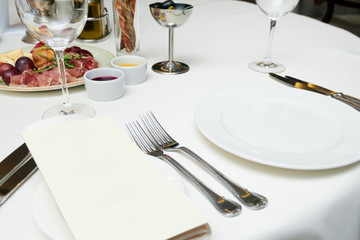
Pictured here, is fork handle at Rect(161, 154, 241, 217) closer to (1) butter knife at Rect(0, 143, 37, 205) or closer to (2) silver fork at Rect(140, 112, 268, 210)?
(2) silver fork at Rect(140, 112, 268, 210)

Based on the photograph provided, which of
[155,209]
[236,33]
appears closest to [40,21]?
[155,209]

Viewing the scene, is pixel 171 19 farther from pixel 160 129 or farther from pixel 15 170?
pixel 15 170

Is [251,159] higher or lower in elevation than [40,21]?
lower

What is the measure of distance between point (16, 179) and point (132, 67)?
14.5 inches

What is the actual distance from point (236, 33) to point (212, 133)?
683mm

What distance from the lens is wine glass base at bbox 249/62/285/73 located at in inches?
33.1

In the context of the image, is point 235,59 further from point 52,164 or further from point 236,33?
point 52,164

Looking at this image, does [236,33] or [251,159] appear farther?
[236,33]

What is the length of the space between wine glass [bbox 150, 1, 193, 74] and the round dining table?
28 millimetres

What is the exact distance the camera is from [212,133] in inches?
20.7

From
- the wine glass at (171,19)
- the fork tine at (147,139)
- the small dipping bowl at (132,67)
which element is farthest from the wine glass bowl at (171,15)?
the fork tine at (147,139)

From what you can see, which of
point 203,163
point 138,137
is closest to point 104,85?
point 138,137

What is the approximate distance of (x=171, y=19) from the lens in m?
0.79

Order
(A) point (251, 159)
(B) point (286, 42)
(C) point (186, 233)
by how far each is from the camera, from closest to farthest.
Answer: (C) point (186, 233) < (A) point (251, 159) < (B) point (286, 42)
